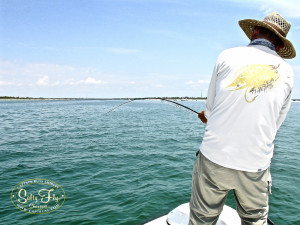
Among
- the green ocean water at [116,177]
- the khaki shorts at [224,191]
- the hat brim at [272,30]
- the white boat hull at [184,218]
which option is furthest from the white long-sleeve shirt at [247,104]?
the green ocean water at [116,177]

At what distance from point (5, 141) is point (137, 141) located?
31.1 feet

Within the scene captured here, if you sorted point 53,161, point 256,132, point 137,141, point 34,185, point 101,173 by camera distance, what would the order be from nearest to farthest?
point 256,132 → point 34,185 → point 101,173 → point 53,161 → point 137,141

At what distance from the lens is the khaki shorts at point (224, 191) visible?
2150mm

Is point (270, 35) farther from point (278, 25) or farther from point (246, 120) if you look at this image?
point (246, 120)

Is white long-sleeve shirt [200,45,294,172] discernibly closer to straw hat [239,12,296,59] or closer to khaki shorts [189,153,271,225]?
khaki shorts [189,153,271,225]

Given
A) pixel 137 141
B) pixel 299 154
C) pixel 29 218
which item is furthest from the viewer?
pixel 137 141

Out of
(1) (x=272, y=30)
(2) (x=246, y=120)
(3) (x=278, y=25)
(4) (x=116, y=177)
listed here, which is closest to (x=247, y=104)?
(2) (x=246, y=120)

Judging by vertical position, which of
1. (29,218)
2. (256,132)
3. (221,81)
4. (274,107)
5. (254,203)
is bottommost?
(29,218)

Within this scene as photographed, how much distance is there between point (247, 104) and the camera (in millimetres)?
1981

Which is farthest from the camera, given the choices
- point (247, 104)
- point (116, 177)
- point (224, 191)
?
point (116, 177)

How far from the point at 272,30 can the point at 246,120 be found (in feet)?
3.17

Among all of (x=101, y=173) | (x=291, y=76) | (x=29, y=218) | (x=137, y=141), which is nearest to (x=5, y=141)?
(x=137, y=141)

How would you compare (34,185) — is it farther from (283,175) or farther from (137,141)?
(283,175)

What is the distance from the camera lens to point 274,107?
206 centimetres
